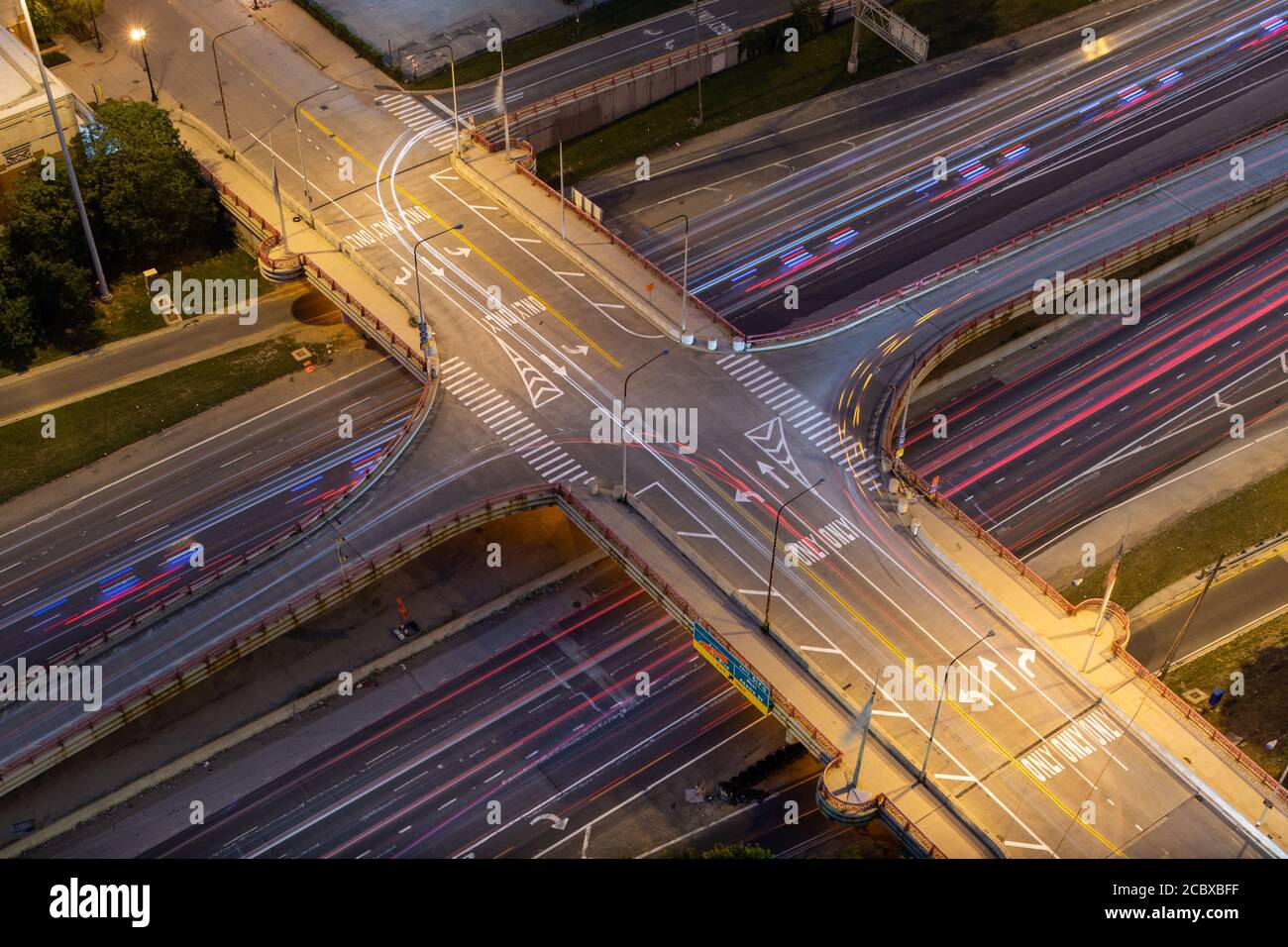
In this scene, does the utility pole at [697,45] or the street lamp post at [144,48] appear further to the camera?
the street lamp post at [144,48]

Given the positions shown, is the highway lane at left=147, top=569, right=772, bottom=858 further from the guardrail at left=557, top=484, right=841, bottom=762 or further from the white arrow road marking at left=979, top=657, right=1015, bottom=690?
the white arrow road marking at left=979, top=657, right=1015, bottom=690

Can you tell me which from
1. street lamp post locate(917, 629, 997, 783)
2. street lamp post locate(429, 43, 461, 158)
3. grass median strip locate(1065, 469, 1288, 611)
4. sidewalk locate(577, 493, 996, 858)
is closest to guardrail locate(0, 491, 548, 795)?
sidewalk locate(577, 493, 996, 858)

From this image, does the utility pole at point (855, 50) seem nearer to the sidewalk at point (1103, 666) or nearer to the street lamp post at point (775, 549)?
the street lamp post at point (775, 549)

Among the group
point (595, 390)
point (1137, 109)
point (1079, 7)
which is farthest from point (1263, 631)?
point (1079, 7)

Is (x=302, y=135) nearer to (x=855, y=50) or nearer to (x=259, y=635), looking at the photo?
(x=855, y=50)

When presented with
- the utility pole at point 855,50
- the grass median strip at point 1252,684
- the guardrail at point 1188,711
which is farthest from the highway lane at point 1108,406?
the utility pole at point 855,50
